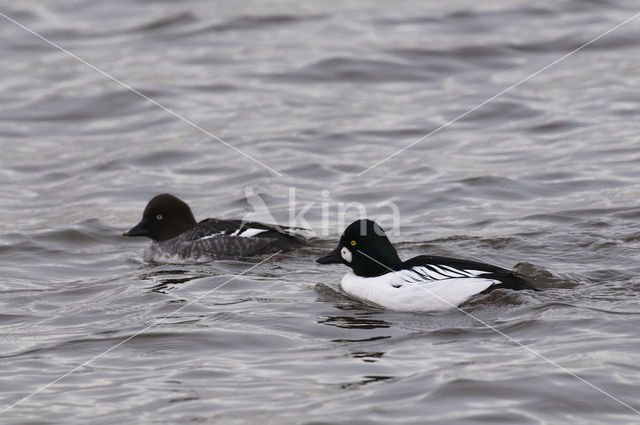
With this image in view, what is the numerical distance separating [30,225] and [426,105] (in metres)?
7.16

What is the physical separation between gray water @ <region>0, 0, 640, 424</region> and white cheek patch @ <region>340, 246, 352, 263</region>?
1.48 feet

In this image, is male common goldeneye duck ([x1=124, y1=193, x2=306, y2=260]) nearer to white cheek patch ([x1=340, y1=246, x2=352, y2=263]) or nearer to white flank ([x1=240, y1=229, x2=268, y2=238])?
white flank ([x1=240, y1=229, x2=268, y2=238])

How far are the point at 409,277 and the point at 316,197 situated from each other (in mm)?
4389

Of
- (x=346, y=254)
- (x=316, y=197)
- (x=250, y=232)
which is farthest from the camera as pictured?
(x=316, y=197)

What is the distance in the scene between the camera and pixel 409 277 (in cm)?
957

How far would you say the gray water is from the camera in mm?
7617

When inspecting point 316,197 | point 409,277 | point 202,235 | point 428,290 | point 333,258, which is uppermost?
point 316,197

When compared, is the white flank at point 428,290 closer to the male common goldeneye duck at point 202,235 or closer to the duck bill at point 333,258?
the duck bill at point 333,258

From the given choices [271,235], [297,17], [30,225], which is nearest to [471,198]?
[271,235]

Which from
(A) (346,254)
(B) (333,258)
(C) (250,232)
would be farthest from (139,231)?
(A) (346,254)

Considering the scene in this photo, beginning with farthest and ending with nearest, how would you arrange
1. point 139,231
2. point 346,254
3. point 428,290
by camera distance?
point 139,231 < point 346,254 < point 428,290

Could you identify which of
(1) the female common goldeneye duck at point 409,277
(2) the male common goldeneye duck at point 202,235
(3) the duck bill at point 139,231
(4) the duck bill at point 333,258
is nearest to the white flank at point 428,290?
(1) the female common goldeneye duck at point 409,277

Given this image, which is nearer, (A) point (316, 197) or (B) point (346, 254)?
(B) point (346, 254)

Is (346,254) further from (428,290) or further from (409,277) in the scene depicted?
(428,290)
